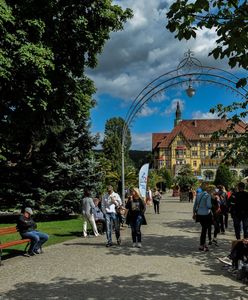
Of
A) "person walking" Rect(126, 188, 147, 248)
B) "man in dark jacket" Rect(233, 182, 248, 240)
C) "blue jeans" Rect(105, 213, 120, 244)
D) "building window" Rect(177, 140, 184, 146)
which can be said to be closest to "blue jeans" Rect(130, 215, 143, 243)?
"person walking" Rect(126, 188, 147, 248)

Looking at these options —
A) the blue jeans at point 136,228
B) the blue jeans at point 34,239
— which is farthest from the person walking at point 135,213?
the blue jeans at point 34,239

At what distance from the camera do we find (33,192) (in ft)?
83.6

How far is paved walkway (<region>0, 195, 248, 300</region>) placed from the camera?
780 cm

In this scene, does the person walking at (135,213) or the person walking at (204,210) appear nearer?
the person walking at (204,210)

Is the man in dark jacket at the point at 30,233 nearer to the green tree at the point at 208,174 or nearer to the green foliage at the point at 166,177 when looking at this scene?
the green foliage at the point at 166,177

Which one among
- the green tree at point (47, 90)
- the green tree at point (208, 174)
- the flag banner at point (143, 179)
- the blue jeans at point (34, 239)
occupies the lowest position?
the blue jeans at point (34, 239)

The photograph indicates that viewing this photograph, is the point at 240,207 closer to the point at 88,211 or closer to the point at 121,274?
the point at 121,274

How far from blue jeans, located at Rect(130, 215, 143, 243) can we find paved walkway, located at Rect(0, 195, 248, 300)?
0.36m

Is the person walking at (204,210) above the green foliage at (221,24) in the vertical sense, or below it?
below

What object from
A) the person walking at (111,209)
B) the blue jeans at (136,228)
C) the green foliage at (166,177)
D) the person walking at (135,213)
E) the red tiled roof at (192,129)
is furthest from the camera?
the red tiled roof at (192,129)

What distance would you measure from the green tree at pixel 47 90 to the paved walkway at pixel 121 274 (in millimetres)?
6690

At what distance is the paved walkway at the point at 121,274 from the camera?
307 inches

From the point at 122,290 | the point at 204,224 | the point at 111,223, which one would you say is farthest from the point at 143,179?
the point at 122,290

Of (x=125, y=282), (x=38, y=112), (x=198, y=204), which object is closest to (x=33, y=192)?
(x=38, y=112)
